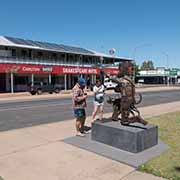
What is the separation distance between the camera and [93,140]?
26.6ft

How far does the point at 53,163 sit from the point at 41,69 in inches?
1481

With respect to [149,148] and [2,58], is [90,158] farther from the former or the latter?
[2,58]

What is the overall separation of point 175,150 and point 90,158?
2057mm

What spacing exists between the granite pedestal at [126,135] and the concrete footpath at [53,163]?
83 centimetres

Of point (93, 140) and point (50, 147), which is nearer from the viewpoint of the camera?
point (50, 147)

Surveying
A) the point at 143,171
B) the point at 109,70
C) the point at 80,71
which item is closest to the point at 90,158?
the point at 143,171

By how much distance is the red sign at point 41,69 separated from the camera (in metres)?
38.8

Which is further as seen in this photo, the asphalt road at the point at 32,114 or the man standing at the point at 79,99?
the asphalt road at the point at 32,114

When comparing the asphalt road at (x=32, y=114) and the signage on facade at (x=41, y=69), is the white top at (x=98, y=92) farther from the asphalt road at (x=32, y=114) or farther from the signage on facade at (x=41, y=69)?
the signage on facade at (x=41, y=69)

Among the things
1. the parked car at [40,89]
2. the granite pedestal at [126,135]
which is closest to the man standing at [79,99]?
the granite pedestal at [126,135]

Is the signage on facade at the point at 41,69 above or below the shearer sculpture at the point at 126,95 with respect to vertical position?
above

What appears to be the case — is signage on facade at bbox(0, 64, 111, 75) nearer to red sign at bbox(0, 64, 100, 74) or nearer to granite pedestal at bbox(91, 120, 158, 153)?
red sign at bbox(0, 64, 100, 74)

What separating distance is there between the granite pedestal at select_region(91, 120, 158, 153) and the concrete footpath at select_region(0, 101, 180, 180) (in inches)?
32.6

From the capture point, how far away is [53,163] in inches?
241
